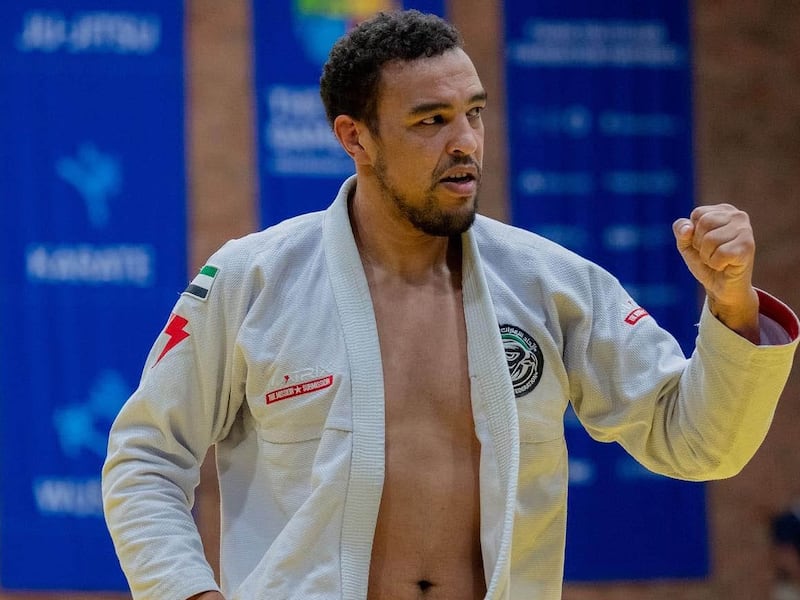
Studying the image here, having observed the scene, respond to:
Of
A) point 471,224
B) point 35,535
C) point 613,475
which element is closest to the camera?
point 471,224

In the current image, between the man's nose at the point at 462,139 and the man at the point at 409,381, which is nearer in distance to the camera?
the man at the point at 409,381

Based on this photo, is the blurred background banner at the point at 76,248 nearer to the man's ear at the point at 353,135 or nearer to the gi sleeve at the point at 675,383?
the man's ear at the point at 353,135

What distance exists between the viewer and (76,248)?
6.16 m

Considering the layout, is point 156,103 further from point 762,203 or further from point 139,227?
point 762,203

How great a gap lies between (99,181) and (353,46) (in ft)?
12.8

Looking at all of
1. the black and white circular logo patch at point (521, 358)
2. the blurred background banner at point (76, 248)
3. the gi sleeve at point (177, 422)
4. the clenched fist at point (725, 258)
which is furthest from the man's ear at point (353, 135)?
the blurred background banner at point (76, 248)

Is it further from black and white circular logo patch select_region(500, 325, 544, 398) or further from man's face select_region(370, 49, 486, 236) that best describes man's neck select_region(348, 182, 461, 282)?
black and white circular logo patch select_region(500, 325, 544, 398)

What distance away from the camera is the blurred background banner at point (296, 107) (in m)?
6.38

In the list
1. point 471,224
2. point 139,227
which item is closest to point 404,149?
point 471,224

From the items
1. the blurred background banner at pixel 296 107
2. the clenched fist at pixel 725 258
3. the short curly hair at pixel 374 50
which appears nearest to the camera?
the clenched fist at pixel 725 258

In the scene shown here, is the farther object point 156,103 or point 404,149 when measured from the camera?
point 156,103

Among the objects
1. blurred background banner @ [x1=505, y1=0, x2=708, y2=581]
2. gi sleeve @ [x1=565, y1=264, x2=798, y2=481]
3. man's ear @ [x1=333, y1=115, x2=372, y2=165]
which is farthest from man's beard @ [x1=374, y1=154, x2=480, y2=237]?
blurred background banner @ [x1=505, y1=0, x2=708, y2=581]

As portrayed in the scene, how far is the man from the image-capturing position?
223 cm

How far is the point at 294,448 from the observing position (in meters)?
2.31
